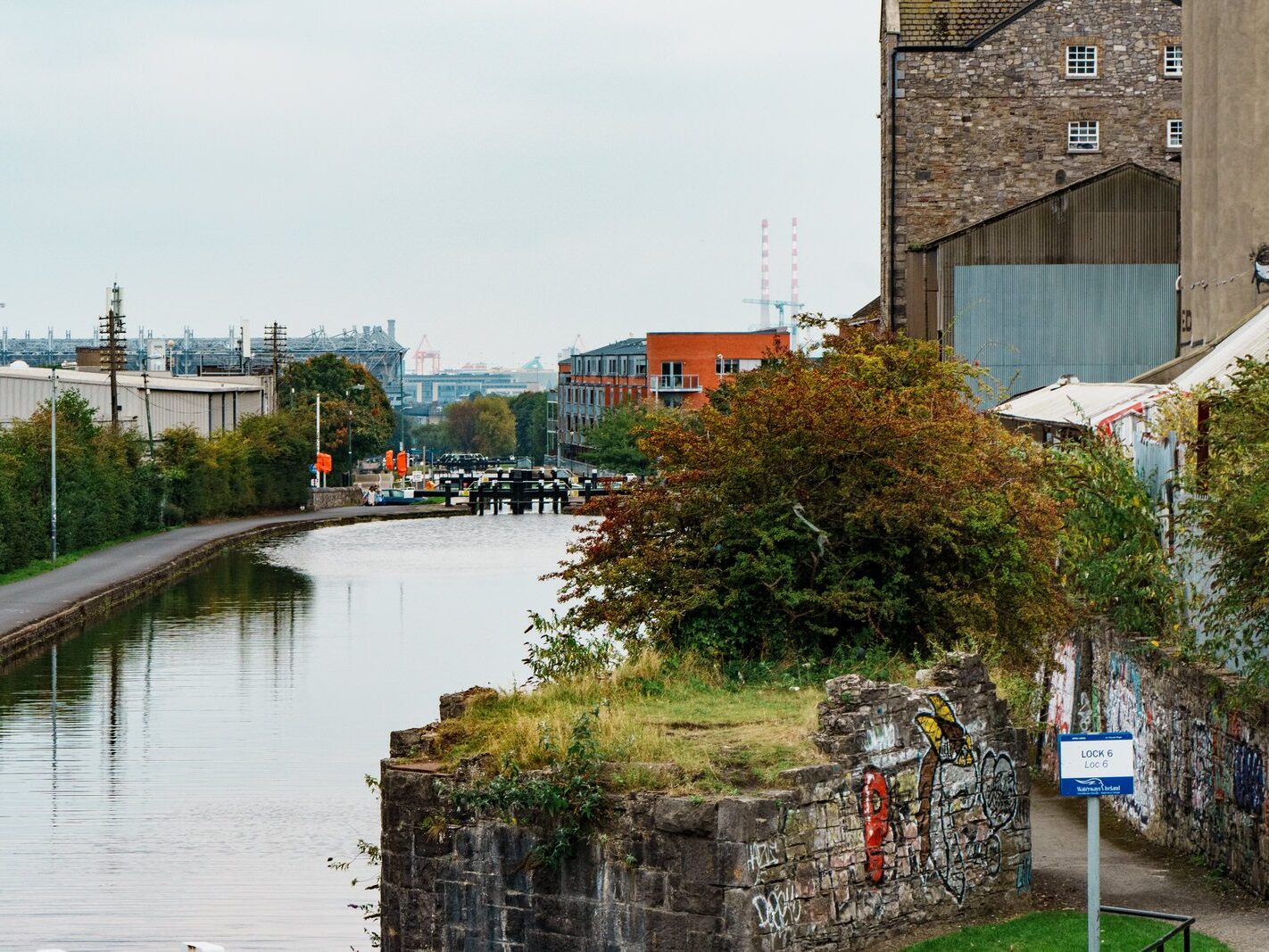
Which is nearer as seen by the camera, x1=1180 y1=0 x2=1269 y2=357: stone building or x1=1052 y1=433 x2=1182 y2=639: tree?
x1=1052 y1=433 x2=1182 y2=639: tree

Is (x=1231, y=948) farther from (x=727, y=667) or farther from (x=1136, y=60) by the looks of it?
(x=1136, y=60)

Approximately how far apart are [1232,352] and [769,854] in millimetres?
15509

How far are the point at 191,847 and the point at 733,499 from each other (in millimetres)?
8637

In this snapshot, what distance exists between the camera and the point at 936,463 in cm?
2039

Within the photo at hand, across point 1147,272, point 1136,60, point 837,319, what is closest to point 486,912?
point 837,319

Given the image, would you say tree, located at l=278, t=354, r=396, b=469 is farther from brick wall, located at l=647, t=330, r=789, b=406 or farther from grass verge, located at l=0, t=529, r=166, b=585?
grass verge, located at l=0, t=529, r=166, b=585

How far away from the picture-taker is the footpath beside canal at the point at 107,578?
1618 inches

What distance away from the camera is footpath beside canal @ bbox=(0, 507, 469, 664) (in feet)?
135

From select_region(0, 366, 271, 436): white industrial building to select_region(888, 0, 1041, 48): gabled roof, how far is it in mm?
36602

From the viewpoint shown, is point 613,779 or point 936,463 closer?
point 613,779

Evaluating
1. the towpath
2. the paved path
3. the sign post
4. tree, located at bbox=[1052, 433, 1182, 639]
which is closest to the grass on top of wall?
the towpath

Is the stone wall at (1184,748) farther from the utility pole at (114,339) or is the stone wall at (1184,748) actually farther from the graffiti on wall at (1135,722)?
the utility pole at (114,339)

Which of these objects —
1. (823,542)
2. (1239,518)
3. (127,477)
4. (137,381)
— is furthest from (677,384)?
(1239,518)

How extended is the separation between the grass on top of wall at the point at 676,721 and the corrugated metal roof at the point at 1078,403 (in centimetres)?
975
